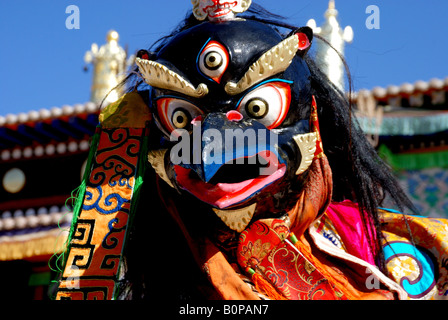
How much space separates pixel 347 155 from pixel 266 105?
0.47 meters

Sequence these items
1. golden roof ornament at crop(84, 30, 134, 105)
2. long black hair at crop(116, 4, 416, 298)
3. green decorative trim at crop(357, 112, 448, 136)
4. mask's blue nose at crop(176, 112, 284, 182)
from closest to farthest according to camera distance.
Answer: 1. mask's blue nose at crop(176, 112, 284, 182)
2. long black hair at crop(116, 4, 416, 298)
3. green decorative trim at crop(357, 112, 448, 136)
4. golden roof ornament at crop(84, 30, 134, 105)

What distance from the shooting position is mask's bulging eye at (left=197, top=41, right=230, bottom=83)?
6.96 ft

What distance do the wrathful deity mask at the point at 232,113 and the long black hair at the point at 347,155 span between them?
20cm

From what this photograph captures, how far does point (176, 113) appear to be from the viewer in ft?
7.07

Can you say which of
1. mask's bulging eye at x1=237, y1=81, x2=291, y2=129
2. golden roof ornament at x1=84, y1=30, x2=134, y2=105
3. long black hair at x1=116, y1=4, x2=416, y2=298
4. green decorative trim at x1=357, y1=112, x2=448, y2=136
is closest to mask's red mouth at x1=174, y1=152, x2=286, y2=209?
mask's bulging eye at x1=237, y1=81, x2=291, y2=129

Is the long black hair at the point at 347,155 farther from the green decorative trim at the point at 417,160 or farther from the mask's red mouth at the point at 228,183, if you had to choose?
the green decorative trim at the point at 417,160

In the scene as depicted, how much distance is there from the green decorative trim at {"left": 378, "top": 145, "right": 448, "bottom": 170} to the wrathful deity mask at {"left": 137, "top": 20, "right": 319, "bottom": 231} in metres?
4.34

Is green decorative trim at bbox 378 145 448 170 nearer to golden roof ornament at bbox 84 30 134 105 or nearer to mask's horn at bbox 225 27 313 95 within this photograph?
mask's horn at bbox 225 27 313 95

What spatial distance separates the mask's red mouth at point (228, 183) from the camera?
200 cm

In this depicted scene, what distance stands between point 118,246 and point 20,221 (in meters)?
4.42

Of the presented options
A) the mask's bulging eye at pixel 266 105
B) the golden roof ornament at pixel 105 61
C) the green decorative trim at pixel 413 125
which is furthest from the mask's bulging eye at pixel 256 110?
the golden roof ornament at pixel 105 61

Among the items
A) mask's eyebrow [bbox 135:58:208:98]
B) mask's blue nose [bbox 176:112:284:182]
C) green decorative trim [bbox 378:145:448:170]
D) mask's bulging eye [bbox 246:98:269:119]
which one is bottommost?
mask's blue nose [bbox 176:112:284:182]
